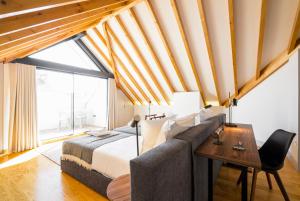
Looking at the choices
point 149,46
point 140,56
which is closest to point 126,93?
→ point 140,56

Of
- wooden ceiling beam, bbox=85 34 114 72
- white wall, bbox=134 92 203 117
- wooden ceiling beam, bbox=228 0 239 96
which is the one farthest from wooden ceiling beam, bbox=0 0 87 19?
white wall, bbox=134 92 203 117

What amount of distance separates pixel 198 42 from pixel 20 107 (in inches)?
187

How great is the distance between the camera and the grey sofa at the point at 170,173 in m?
0.93

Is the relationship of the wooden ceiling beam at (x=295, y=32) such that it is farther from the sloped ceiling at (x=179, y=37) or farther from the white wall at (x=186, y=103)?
the white wall at (x=186, y=103)

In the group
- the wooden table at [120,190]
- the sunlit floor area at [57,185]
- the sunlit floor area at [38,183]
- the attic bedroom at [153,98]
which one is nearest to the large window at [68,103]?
the attic bedroom at [153,98]

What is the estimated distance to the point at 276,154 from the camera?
6.54 ft

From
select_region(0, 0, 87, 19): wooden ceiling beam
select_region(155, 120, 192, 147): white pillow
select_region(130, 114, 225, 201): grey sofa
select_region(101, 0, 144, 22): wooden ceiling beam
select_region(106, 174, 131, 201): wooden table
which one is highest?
select_region(101, 0, 144, 22): wooden ceiling beam

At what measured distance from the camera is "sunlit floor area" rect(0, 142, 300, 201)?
2107mm

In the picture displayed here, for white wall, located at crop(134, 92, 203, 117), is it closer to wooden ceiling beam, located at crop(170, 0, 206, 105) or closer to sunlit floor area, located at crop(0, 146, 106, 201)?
wooden ceiling beam, located at crop(170, 0, 206, 105)

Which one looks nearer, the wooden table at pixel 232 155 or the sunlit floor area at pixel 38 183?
the wooden table at pixel 232 155

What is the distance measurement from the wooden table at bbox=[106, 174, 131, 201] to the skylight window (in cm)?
449

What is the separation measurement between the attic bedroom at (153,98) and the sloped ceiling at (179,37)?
26 millimetres

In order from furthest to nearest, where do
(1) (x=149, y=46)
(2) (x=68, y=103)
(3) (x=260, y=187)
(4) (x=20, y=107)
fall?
(2) (x=68, y=103)
(1) (x=149, y=46)
(4) (x=20, y=107)
(3) (x=260, y=187)

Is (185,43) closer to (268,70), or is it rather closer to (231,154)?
(268,70)
